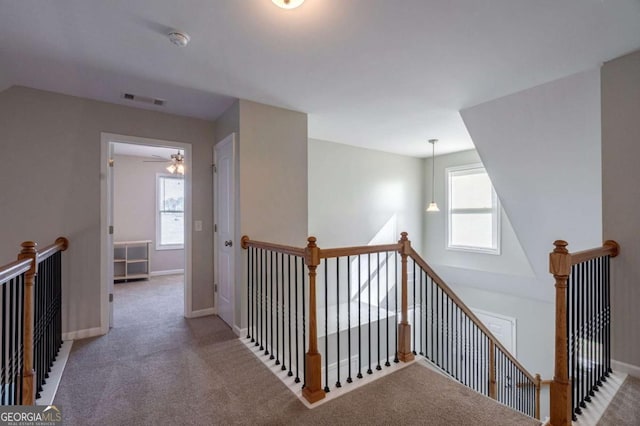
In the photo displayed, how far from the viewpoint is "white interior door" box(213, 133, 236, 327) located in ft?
10.9

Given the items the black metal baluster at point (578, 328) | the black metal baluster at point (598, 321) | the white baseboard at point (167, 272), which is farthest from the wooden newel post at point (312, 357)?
the white baseboard at point (167, 272)

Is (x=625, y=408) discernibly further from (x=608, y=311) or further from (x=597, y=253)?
(x=597, y=253)

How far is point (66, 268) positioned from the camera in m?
3.02

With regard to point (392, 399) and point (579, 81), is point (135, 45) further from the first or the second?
point (579, 81)

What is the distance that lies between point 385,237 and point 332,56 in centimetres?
431

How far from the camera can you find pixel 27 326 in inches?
70.2

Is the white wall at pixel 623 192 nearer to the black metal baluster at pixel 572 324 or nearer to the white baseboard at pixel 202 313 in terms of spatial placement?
the black metal baluster at pixel 572 324

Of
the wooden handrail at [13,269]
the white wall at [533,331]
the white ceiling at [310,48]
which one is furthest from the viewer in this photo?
the white wall at [533,331]

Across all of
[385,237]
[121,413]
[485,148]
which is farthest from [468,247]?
[121,413]

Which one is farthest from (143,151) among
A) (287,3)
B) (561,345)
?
(561,345)

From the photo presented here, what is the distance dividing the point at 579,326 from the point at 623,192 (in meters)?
1.14

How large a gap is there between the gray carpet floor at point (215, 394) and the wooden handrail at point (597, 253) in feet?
3.22

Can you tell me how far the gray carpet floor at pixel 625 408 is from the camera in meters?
1.85

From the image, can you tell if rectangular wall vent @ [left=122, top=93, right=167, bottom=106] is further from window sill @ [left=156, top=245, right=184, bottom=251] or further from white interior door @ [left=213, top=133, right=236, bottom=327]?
window sill @ [left=156, top=245, right=184, bottom=251]
